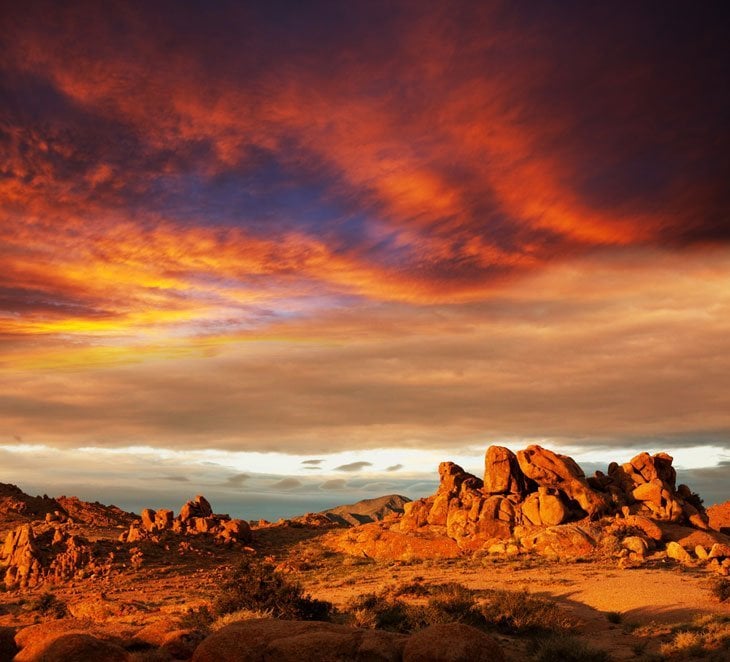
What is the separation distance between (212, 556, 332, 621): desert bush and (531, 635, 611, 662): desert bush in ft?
30.9

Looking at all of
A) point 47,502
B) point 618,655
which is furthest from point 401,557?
point 47,502

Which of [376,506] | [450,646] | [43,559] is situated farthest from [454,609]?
[376,506]

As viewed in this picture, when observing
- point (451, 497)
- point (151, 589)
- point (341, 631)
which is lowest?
point (151, 589)

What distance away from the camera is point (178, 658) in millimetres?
18297

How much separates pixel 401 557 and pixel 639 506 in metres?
24.3

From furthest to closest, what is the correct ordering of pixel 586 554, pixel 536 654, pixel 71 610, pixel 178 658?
pixel 586 554
pixel 71 610
pixel 536 654
pixel 178 658

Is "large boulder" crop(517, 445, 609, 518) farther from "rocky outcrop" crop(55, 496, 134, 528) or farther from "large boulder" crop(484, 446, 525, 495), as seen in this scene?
"rocky outcrop" crop(55, 496, 134, 528)

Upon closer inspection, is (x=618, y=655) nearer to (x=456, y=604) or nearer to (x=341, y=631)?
(x=456, y=604)

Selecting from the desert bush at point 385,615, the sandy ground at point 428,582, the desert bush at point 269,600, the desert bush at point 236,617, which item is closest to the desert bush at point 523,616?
the sandy ground at point 428,582

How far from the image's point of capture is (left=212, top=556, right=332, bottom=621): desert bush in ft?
87.8

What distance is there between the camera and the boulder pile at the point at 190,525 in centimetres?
6359

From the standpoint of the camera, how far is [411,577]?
45.4 meters

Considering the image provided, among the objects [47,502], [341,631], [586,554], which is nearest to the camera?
[341,631]

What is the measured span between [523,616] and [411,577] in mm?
18544
